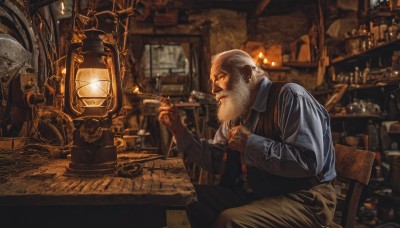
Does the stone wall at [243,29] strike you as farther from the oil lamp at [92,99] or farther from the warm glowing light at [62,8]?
the oil lamp at [92,99]

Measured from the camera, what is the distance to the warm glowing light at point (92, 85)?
2.24m

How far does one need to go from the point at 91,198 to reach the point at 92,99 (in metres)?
0.83

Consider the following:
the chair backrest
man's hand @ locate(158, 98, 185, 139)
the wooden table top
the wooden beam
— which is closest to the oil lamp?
the wooden table top

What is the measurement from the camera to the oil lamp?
6.81 feet

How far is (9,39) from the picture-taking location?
354cm

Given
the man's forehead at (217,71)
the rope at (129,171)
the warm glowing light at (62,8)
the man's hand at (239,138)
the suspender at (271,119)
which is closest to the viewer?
the rope at (129,171)

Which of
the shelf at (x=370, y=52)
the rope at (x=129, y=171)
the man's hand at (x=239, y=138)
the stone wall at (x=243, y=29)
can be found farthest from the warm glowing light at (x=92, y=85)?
the stone wall at (x=243, y=29)

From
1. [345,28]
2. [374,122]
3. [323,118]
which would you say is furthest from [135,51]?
[323,118]

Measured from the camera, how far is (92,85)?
226 centimetres

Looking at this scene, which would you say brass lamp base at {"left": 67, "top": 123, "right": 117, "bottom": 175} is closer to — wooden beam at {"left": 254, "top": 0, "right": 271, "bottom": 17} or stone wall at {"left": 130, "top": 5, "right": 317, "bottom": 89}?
wooden beam at {"left": 254, "top": 0, "right": 271, "bottom": 17}

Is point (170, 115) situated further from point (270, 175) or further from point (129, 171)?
point (270, 175)

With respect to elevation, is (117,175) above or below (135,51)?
below

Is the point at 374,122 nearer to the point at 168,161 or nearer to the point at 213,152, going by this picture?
the point at 213,152

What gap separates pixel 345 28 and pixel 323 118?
6362 mm
